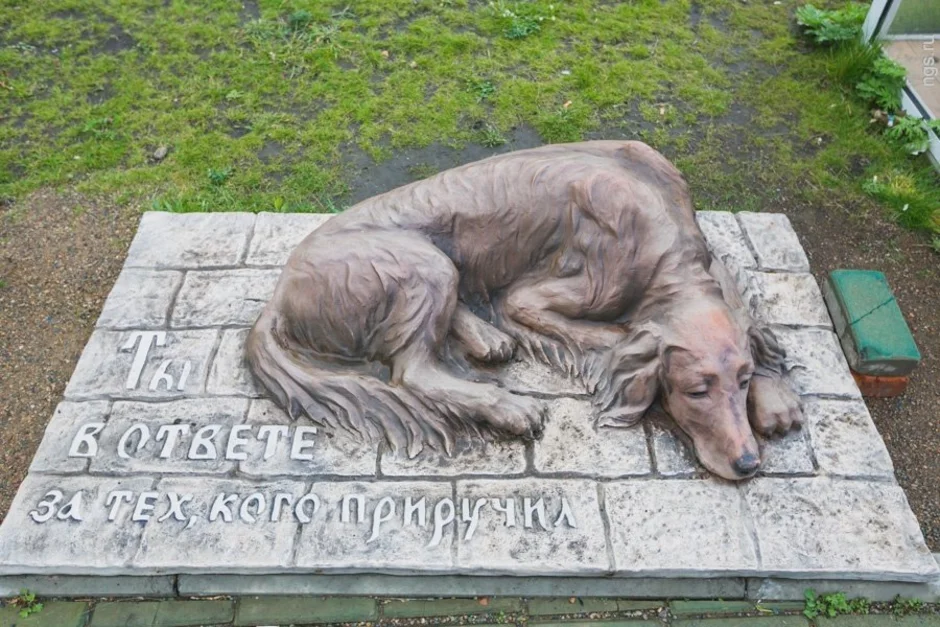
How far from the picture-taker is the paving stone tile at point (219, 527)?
341 centimetres

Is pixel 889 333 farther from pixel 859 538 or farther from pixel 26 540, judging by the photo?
pixel 26 540

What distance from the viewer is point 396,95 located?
6.66m

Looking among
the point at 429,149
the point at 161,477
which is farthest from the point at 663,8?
the point at 161,477

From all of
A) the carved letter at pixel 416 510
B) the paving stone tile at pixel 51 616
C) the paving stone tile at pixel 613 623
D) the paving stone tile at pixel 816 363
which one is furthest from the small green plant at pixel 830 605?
the paving stone tile at pixel 51 616

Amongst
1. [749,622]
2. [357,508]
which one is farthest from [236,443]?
[749,622]

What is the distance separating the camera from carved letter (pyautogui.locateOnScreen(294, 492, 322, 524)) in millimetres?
3535

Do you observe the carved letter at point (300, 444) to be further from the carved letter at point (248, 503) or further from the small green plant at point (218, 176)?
the small green plant at point (218, 176)

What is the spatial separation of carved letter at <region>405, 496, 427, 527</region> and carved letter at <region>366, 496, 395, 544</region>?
0.06 meters

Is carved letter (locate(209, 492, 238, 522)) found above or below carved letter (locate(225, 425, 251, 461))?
below

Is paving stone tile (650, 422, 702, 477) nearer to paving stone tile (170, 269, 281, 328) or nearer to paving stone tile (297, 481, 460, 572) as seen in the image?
paving stone tile (297, 481, 460, 572)

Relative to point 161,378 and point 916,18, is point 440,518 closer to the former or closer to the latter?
point 161,378

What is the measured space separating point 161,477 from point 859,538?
3.08 m

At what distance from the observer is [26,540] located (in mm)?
3467

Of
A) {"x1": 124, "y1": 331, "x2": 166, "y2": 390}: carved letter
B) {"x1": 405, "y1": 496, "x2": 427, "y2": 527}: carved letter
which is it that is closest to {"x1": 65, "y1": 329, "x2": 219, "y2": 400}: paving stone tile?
{"x1": 124, "y1": 331, "x2": 166, "y2": 390}: carved letter
